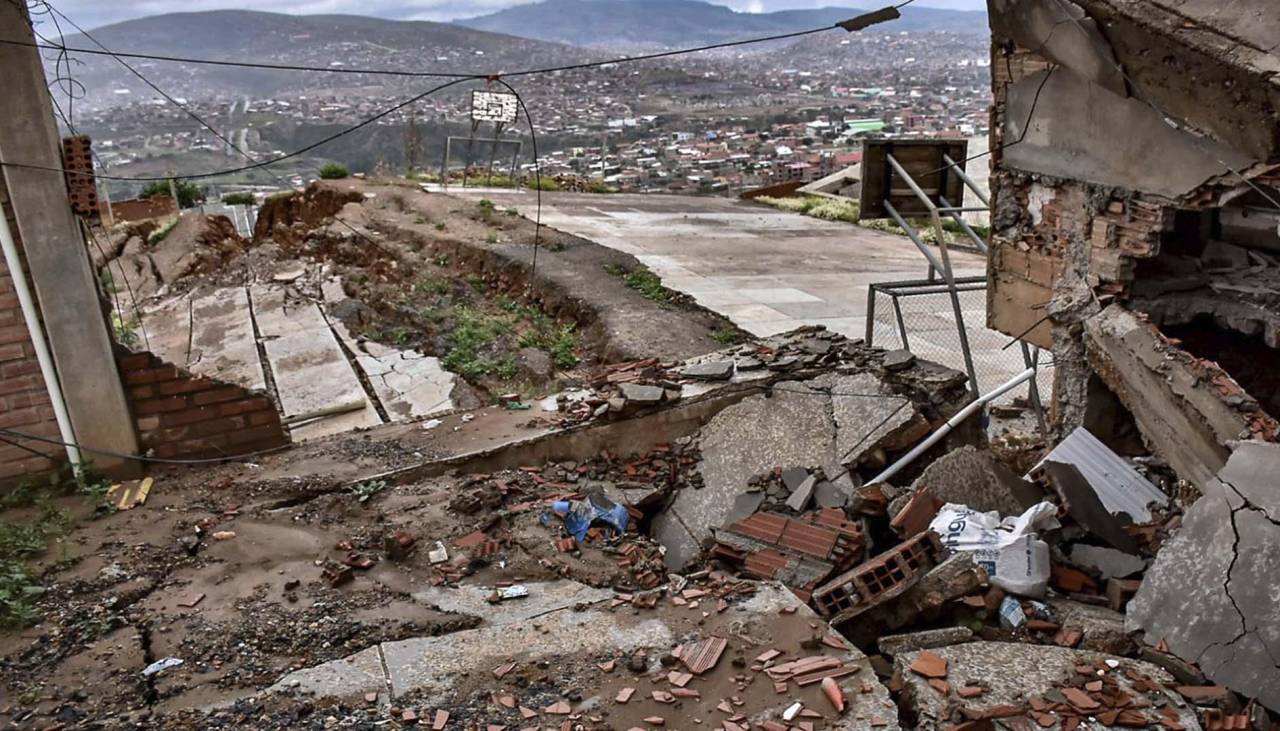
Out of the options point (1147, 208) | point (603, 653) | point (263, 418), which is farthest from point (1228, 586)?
point (263, 418)

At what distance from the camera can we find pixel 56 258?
191 inches

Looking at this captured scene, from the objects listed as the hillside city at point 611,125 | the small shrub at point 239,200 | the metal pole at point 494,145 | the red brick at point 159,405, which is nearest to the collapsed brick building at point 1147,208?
the red brick at point 159,405

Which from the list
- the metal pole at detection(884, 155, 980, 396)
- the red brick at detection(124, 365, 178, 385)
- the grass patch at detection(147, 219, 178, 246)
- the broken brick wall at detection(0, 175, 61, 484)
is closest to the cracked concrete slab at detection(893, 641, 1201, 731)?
the metal pole at detection(884, 155, 980, 396)

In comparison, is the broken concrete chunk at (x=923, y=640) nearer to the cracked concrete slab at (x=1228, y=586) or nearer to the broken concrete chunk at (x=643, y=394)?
the cracked concrete slab at (x=1228, y=586)

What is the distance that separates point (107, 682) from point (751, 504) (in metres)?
3.52

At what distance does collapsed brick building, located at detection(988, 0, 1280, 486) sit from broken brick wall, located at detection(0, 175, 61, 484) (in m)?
7.08

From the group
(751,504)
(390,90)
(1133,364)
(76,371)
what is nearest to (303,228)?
(76,371)

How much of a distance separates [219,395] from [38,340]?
42.1 inches

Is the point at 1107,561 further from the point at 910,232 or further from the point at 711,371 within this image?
the point at 910,232

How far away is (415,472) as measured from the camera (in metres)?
5.48

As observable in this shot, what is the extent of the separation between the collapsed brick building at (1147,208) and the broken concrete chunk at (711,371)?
2.83m

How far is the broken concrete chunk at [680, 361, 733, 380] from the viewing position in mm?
6410

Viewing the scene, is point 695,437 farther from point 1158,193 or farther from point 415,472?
point 1158,193

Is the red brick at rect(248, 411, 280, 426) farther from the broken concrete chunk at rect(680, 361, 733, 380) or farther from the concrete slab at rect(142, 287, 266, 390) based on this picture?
the concrete slab at rect(142, 287, 266, 390)
